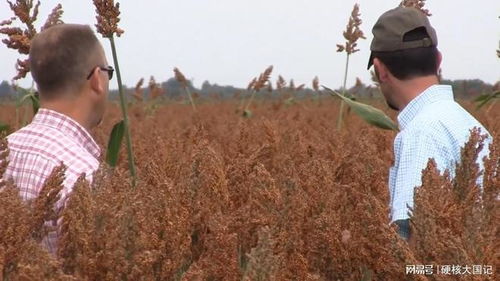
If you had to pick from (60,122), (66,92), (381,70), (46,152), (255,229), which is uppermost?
(381,70)

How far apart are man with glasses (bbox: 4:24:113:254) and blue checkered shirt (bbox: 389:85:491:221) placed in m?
1.09

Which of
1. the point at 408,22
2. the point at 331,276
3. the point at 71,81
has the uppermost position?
the point at 408,22

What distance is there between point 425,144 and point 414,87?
0.39 meters

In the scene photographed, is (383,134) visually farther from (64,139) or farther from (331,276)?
(331,276)

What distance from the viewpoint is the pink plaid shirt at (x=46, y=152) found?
101 inches

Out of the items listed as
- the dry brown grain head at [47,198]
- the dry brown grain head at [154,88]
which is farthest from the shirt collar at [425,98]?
the dry brown grain head at [154,88]

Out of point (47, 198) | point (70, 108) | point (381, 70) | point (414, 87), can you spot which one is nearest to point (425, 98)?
point (414, 87)

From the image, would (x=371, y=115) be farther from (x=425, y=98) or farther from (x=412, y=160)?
(x=412, y=160)

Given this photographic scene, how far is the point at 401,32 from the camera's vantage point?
2961 millimetres

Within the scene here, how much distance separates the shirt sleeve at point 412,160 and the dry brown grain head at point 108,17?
1.10 m

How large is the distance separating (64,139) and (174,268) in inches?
52.0

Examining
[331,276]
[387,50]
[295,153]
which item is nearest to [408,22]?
[387,50]

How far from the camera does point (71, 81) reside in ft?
9.34

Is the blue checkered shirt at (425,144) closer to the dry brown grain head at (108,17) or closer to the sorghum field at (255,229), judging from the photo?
the sorghum field at (255,229)
